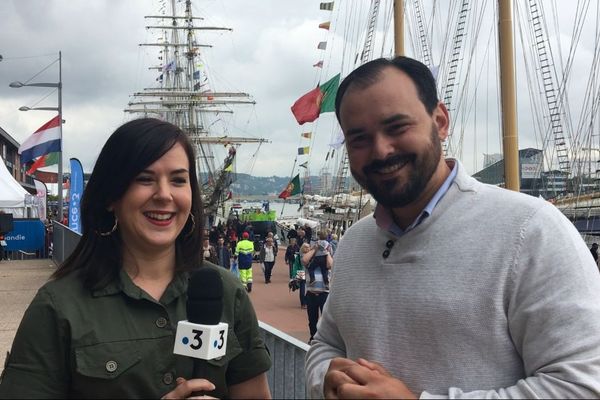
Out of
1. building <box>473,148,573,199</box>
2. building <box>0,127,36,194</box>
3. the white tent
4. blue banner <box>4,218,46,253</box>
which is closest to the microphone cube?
building <box>473,148,573,199</box>

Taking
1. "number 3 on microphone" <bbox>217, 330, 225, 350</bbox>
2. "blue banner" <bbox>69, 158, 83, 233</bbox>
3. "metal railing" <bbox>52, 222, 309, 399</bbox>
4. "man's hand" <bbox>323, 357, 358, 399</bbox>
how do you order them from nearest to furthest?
"man's hand" <bbox>323, 357, 358, 399</bbox> < "number 3 on microphone" <bbox>217, 330, 225, 350</bbox> < "metal railing" <bbox>52, 222, 309, 399</bbox> < "blue banner" <bbox>69, 158, 83, 233</bbox>

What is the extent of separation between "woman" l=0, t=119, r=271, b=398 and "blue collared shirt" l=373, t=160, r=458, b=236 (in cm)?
70

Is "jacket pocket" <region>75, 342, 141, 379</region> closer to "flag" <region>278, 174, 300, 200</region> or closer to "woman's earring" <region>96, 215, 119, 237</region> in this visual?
"woman's earring" <region>96, 215, 119, 237</region>

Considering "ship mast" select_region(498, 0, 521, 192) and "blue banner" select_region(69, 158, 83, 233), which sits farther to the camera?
"blue banner" select_region(69, 158, 83, 233)

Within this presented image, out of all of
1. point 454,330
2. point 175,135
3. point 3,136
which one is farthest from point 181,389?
point 3,136

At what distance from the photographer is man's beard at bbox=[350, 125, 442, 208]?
1756 mm

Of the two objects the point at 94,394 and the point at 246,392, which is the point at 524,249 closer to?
the point at 246,392

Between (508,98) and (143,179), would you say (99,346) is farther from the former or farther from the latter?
(508,98)

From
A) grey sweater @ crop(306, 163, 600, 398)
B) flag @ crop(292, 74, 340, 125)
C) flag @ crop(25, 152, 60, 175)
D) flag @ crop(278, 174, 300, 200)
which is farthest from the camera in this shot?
flag @ crop(278, 174, 300, 200)

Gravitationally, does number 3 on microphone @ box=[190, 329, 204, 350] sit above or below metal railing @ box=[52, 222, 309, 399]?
above

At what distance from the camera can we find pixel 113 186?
2.24 metres

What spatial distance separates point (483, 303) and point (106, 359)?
3.94 feet

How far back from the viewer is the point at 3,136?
192 feet

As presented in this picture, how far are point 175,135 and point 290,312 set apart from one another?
1241 cm
